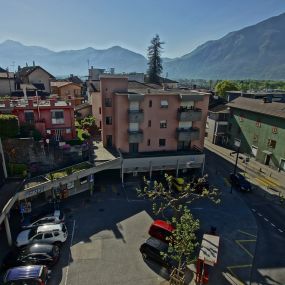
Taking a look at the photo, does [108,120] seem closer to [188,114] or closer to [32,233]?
[188,114]

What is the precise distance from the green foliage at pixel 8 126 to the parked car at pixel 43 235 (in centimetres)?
1348

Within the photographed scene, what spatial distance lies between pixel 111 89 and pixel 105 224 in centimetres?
2183

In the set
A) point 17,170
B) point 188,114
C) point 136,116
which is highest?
point 188,114

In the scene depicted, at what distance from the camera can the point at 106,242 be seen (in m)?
24.3

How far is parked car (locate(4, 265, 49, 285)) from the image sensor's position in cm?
1827

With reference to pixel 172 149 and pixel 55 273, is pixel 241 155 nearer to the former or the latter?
pixel 172 149

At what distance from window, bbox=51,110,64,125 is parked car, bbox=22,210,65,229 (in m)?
16.8

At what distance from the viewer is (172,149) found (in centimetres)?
4041

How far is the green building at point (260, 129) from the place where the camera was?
140 ft

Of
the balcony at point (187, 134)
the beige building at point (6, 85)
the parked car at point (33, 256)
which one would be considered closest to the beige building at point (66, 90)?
the beige building at point (6, 85)

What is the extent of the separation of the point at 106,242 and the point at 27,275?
25.9 feet

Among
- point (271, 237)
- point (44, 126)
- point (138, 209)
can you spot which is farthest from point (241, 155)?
point (44, 126)

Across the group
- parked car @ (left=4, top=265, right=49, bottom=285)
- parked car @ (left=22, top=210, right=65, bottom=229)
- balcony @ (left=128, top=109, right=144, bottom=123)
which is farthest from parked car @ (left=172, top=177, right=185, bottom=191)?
parked car @ (left=4, top=265, right=49, bottom=285)

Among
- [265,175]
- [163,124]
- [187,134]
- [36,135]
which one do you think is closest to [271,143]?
[265,175]
